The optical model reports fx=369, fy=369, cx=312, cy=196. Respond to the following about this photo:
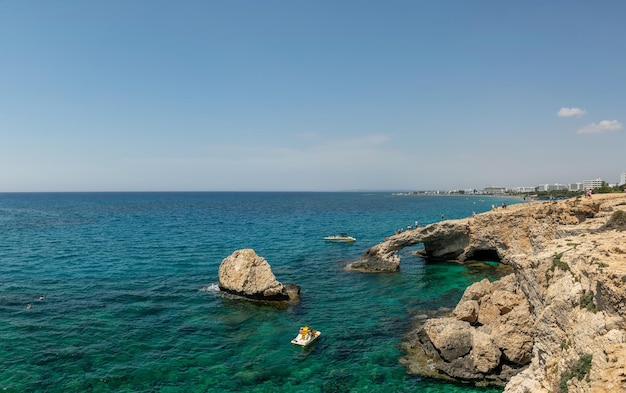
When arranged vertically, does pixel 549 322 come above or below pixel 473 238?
above

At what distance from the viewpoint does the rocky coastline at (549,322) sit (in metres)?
12.1

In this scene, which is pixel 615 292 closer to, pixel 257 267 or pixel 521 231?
pixel 257 267

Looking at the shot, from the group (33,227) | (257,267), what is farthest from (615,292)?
(33,227)

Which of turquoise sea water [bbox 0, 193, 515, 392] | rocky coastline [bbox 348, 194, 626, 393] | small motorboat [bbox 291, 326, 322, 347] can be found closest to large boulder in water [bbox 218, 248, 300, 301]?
turquoise sea water [bbox 0, 193, 515, 392]

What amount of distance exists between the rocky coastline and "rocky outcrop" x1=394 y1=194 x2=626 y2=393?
0.04m

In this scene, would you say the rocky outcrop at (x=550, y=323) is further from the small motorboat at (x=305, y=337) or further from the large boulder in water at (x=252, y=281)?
the large boulder in water at (x=252, y=281)

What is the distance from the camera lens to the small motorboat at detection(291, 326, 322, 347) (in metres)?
25.0

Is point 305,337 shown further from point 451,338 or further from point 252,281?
point 252,281

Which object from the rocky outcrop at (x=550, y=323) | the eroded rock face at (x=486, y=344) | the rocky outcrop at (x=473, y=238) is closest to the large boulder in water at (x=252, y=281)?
the rocky outcrop at (x=550, y=323)

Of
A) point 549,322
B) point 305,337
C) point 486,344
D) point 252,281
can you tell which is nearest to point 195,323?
point 252,281

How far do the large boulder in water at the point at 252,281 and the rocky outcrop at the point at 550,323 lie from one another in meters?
12.5

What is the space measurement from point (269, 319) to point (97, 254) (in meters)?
36.4

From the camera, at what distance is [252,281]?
34.0 metres

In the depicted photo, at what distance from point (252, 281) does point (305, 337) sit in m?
10.3
